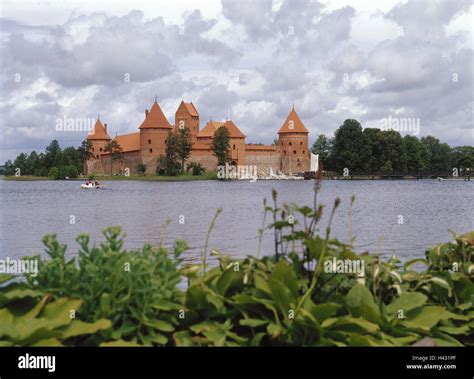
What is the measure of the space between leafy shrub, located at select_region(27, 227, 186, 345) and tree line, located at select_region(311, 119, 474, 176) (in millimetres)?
62827

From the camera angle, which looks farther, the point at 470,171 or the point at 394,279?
the point at 470,171

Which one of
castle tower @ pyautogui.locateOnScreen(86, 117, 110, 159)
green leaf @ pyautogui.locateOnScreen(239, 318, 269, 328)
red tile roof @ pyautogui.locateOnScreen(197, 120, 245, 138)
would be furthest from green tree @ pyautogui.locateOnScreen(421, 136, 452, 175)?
green leaf @ pyautogui.locateOnScreen(239, 318, 269, 328)

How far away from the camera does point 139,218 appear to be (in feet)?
76.7

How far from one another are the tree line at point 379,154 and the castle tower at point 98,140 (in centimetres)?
2964

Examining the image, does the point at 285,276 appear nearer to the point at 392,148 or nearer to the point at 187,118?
the point at 392,148

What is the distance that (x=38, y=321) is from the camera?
205 cm

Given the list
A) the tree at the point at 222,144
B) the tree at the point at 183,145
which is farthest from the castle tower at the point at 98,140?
the tree at the point at 222,144

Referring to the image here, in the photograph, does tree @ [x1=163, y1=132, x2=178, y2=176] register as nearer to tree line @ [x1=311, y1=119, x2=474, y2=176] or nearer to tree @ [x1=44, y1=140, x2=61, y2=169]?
tree @ [x1=44, y1=140, x2=61, y2=169]

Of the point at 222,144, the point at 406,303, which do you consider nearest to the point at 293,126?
the point at 222,144

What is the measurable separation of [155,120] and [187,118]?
8071 mm

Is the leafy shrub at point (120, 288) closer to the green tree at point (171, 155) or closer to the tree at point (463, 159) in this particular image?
the green tree at point (171, 155)
